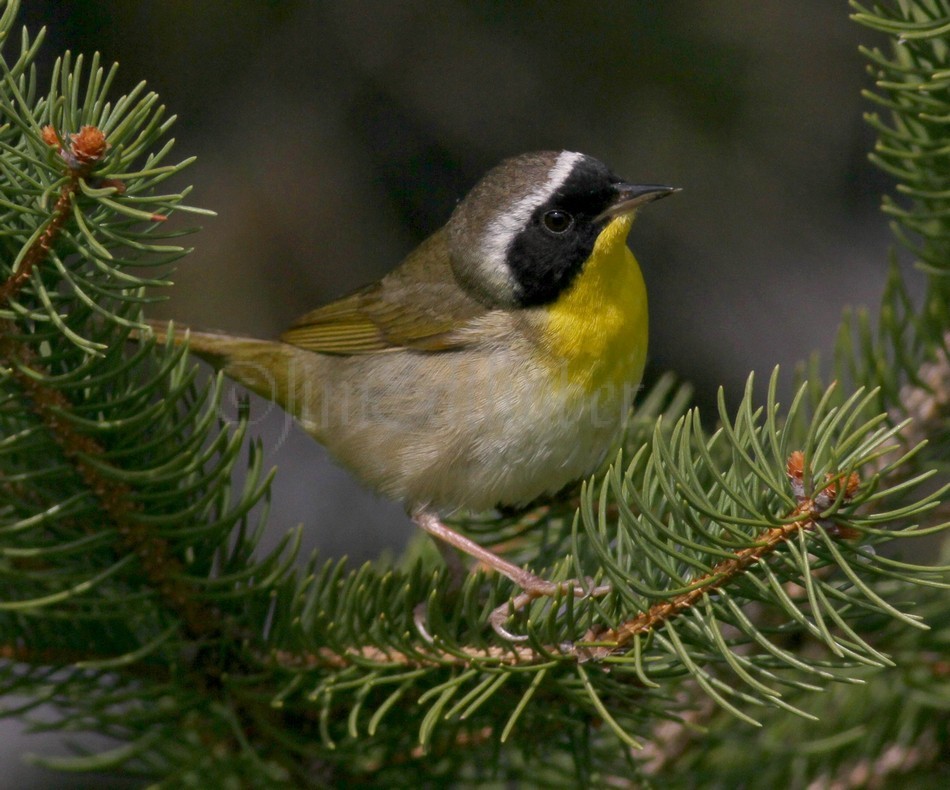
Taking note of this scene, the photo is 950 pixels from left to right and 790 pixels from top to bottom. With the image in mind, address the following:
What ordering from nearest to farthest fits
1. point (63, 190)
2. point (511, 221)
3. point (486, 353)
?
1. point (63, 190)
2. point (486, 353)
3. point (511, 221)

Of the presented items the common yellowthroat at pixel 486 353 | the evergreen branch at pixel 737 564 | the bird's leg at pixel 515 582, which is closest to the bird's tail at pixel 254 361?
the common yellowthroat at pixel 486 353

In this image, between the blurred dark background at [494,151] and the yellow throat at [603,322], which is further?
the blurred dark background at [494,151]

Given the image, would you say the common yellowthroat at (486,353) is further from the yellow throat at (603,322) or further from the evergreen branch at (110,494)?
the evergreen branch at (110,494)

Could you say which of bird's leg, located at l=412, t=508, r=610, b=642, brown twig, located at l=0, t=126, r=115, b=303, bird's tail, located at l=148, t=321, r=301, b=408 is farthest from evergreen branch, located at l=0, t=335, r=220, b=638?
bird's tail, located at l=148, t=321, r=301, b=408

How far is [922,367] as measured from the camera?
227 cm

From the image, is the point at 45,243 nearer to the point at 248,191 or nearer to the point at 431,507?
the point at 431,507

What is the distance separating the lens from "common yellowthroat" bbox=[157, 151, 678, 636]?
2.57 meters

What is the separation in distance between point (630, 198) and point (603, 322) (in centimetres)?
32

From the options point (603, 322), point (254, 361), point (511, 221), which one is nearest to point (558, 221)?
point (511, 221)

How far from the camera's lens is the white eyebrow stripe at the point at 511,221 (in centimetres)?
276

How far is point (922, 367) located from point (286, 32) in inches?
111

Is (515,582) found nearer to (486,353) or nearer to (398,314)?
(486,353)

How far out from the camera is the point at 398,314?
3107 mm

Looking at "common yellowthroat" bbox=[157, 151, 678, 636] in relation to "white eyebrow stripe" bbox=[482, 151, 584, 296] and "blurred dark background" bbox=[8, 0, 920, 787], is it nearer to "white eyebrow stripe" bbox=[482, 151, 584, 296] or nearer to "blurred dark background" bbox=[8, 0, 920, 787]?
"white eyebrow stripe" bbox=[482, 151, 584, 296]
